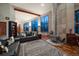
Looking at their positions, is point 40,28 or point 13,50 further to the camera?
point 40,28

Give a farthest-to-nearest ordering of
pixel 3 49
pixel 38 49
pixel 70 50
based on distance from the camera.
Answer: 1. pixel 38 49
2. pixel 70 50
3. pixel 3 49

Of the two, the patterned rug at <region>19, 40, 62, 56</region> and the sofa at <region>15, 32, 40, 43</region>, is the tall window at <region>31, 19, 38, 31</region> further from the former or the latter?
the patterned rug at <region>19, 40, 62, 56</region>

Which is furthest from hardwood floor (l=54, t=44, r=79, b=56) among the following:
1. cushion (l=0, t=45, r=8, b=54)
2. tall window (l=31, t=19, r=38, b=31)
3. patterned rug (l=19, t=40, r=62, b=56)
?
cushion (l=0, t=45, r=8, b=54)

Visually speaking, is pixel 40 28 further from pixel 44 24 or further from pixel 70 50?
pixel 70 50

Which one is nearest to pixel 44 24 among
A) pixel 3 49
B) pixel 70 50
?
pixel 70 50

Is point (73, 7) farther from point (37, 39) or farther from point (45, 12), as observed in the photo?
point (37, 39)

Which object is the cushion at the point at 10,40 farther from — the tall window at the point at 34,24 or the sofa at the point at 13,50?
the tall window at the point at 34,24

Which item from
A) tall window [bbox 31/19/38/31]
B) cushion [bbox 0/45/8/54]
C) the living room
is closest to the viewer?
cushion [bbox 0/45/8/54]

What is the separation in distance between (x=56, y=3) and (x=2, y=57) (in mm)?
1834

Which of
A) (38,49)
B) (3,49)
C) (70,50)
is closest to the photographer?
(3,49)

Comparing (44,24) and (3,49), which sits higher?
(44,24)

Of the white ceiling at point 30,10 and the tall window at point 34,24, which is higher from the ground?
the white ceiling at point 30,10

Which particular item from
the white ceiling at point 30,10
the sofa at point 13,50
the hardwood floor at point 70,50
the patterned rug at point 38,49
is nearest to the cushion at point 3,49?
the sofa at point 13,50

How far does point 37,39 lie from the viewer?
331 centimetres
